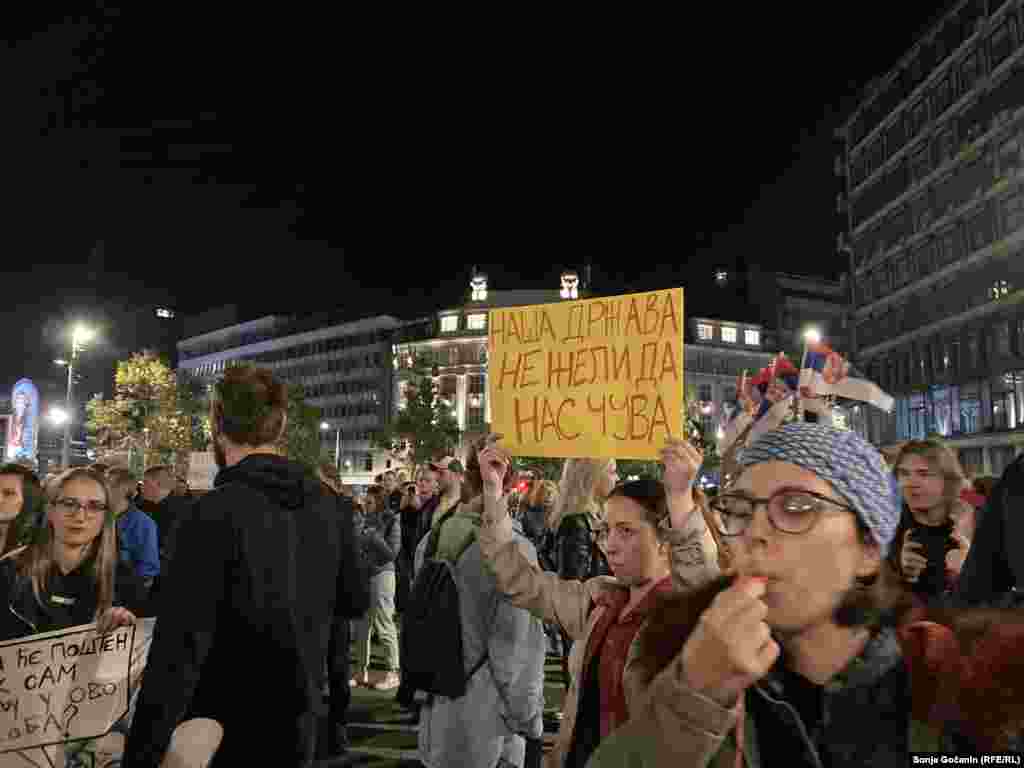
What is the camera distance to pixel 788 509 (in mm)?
1853

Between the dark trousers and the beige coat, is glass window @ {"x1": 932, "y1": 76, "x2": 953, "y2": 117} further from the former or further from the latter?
the beige coat

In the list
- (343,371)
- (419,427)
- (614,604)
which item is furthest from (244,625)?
(343,371)

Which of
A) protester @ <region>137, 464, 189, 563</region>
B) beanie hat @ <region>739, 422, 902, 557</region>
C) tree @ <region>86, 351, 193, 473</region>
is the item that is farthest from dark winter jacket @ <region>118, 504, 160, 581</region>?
tree @ <region>86, 351, 193, 473</region>

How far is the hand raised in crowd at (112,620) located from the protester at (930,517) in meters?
4.11

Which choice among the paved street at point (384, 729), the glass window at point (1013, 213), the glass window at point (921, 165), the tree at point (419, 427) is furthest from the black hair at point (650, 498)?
the tree at point (419, 427)

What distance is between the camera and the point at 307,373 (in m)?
119

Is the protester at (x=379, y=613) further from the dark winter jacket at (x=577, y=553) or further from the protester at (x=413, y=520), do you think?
the dark winter jacket at (x=577, y=553)

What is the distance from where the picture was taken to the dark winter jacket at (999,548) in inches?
134

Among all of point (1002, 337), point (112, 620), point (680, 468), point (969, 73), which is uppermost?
point (969, 73)

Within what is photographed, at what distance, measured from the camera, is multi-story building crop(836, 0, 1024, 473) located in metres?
48.7

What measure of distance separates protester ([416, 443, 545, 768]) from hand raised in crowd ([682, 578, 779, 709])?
3.46 m

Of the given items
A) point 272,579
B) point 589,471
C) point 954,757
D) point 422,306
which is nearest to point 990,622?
point 954,757

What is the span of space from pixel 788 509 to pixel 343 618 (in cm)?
372

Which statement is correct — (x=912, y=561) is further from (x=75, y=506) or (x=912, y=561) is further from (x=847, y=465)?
(x=75, y=506)
